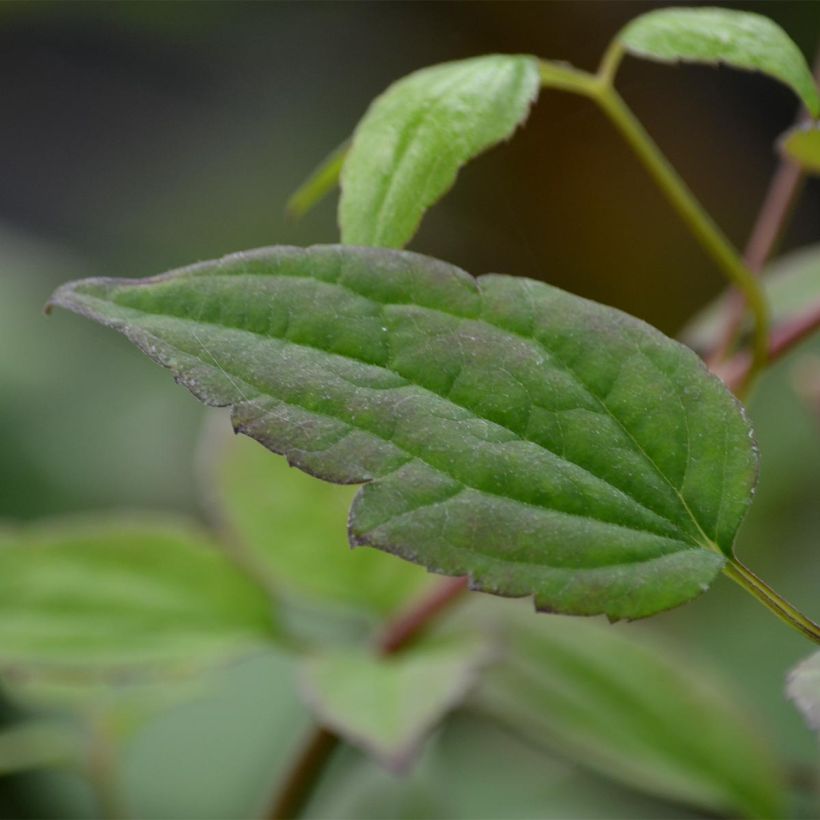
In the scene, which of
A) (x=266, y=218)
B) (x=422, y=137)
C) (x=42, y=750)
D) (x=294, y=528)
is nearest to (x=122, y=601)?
(x=294, y=528)

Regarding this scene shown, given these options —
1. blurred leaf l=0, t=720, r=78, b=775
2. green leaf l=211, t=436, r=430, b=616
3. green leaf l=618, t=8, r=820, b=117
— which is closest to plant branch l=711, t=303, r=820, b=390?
green leaf l=618, t=8, r=820, b=117

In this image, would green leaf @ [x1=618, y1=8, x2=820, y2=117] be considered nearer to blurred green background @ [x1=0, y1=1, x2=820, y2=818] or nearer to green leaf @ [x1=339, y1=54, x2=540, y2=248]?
green leaf @ [x1=339, y1=54, x2=540, y2=248]

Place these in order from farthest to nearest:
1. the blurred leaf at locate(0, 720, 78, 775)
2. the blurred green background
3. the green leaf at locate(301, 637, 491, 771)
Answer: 1. the blurred green background
2. the blurred leaf at locate(0, 720, 78, 775)
3. the green leaf at locate(301, 637, 491, 771)

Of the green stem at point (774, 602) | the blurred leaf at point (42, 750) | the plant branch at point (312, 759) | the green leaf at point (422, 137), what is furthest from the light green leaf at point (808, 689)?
the blurred leaf at point (42, 750)

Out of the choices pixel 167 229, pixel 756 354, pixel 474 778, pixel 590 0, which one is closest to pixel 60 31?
pixel 167 229

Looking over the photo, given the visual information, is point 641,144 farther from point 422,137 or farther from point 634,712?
point 634,712

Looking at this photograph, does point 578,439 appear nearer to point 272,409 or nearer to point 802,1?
point 272,409
